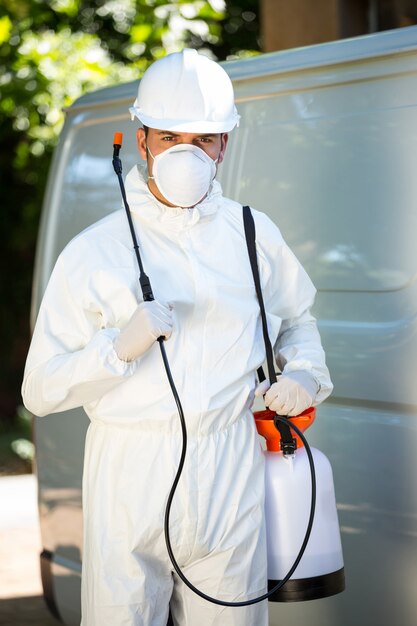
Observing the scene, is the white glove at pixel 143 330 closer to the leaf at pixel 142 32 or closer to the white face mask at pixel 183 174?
the white face mask at pixel 183 174

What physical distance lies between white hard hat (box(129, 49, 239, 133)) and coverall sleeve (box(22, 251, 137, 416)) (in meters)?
0.46

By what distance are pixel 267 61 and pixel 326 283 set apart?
2.67ft

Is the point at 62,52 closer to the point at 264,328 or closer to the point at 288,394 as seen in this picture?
the point at 264,328

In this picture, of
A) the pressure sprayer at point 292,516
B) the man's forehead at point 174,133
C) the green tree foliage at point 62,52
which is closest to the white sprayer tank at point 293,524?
the pressure sprayer at point 292,516

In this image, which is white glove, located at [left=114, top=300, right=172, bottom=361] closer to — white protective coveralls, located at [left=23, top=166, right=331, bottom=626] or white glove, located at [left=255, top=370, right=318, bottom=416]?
white protective coveralls, located at [left=23, top=166, right=331, bottom=626]

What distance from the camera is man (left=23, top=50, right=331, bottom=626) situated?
2.74 metres

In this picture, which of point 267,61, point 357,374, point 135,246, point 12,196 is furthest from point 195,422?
point 12,196

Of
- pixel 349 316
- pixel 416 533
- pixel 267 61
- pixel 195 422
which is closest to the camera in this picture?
pixel 195 422

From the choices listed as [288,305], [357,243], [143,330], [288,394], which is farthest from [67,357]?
[357,243]

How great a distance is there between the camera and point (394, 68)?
331cm

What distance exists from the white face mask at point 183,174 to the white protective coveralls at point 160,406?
7cm

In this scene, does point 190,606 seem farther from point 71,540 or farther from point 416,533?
point 71,540

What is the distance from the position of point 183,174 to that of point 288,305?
0.56 m

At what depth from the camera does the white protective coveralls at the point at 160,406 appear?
2740 millimetres
